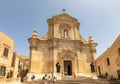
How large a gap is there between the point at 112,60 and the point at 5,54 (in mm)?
19526

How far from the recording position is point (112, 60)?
90.4 ft

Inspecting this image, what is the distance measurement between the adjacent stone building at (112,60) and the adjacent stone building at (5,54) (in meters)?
19.0

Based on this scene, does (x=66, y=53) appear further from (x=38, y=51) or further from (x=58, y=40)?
(x=38, y=51)

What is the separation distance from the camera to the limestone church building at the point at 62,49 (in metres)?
27.1

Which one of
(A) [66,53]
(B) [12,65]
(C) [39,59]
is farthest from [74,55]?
(B) [12,65]

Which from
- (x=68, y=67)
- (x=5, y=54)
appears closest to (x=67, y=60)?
(x=68, y=67)

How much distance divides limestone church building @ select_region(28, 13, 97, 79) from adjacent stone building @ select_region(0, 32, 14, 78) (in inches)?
154

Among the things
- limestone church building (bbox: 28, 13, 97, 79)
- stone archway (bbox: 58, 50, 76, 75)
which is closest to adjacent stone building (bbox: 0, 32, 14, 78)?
limestone church building (bbox: 28, 13, 97, 79)

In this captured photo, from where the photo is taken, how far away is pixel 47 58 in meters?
27.8

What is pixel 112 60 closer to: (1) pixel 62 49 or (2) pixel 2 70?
(1) pixel 62 49

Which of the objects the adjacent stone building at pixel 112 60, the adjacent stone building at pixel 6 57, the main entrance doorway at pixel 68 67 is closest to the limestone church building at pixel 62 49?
the main entrance doorway at pixel 68 67

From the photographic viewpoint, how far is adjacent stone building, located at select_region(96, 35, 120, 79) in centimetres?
2531

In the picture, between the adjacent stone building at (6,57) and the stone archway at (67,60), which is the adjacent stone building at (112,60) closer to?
the stone archway at (67,60)

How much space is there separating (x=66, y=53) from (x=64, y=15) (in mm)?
8908
